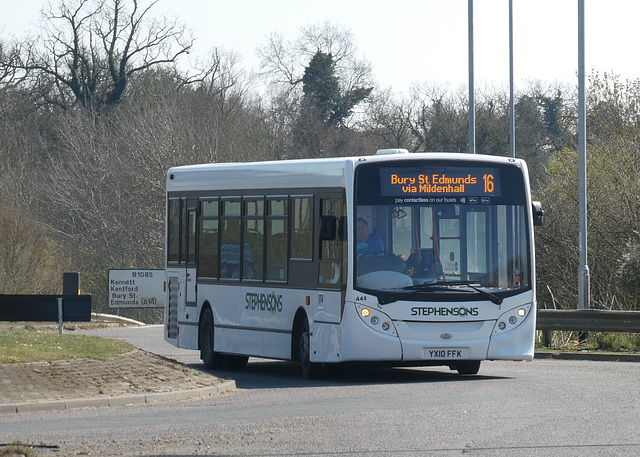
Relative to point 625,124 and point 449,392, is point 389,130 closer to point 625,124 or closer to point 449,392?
point 625,124

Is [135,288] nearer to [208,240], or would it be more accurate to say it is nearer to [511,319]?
[208,240]

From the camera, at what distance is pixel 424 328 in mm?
15641

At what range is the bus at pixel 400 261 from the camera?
51.2 feet

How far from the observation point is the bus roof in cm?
1605

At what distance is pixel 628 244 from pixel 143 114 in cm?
3774

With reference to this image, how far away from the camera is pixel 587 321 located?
21750 mm

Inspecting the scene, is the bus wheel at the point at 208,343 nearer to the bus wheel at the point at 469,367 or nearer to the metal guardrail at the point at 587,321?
the bus wheel at the point at 469,367

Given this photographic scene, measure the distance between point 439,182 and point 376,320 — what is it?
197 cm

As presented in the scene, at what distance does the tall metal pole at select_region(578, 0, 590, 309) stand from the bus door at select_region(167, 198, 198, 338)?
8.16 metres

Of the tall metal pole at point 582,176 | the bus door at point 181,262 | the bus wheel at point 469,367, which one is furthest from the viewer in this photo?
the tall metal pole at point 582,176

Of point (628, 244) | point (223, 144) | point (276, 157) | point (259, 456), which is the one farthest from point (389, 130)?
point (259, 456)

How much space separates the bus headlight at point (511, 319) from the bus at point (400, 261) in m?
0.01

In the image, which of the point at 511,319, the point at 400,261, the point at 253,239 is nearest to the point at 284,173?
the point at 253,239

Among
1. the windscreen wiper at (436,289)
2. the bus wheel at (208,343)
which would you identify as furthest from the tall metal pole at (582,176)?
the windscreen wiper at (436,289)
